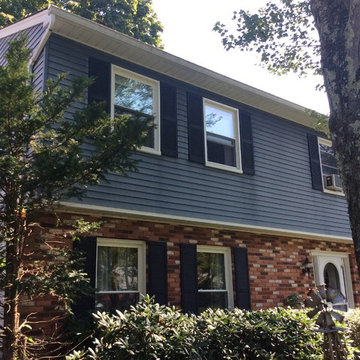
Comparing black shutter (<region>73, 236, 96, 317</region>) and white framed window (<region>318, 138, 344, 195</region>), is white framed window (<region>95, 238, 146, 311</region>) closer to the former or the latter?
black shutter (<region>73, 236, 96, 317</region>)

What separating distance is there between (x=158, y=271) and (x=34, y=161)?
12.1ft

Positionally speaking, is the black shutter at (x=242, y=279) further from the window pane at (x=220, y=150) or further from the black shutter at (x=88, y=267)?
the black shutter at (x=88, y=267)

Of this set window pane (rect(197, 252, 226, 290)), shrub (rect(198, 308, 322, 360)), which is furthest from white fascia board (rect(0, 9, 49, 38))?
shrub (rect(198, 308, 322, 360))

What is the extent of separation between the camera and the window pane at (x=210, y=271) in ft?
27.8

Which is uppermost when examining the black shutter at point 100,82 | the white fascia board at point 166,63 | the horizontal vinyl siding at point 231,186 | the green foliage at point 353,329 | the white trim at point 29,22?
the white trim at point 29,22

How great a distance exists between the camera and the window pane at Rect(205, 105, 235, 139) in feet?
30.1

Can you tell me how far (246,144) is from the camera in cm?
951

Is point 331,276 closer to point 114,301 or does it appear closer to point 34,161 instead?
point 114,301

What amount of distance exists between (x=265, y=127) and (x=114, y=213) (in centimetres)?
468

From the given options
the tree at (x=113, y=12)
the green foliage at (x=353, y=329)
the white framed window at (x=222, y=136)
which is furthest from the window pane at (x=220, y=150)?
the tree at (x=113, y=12)

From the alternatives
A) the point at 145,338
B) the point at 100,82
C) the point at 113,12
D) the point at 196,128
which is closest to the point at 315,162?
the point at 196,128

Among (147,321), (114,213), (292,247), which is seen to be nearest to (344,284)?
(292,247)

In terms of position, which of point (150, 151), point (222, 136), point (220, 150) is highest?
point (222, 136)

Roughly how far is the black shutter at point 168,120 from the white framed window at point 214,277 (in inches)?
81.8
